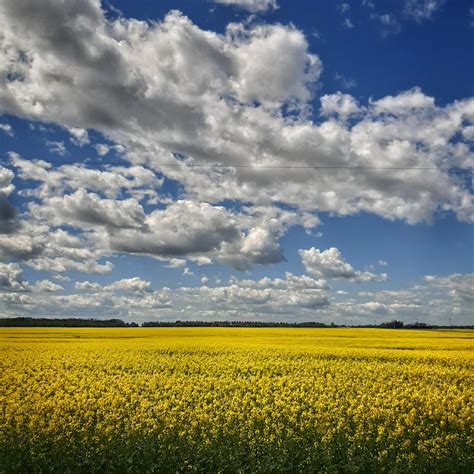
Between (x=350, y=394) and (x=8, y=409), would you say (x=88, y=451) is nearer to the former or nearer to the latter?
(x=8, y=409)

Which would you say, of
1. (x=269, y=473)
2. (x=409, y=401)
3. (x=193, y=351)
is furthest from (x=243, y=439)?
(x=193, y=351)

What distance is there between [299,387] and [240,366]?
513 cm

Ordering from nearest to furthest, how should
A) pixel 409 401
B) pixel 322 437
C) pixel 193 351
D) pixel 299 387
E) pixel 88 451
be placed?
pixel 88 451 → pixel 322 437 → pixel 409 401 → pixel 299 387 → pixel 193 351

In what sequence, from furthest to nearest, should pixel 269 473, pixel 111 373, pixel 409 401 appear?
pixel 111 373, pixel 409 401, pixel 269 473

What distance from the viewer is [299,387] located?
17047 mm

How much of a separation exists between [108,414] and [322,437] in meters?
5.90

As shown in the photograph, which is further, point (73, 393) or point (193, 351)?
point (193, 351)

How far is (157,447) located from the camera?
11148 mm

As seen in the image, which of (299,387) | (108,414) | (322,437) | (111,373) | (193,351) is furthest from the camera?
(193,351)

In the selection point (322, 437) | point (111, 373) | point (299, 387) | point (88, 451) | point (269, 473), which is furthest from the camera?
point (111, 373)

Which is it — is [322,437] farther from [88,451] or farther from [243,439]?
[88,451]

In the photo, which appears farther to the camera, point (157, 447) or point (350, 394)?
point (350, 394)

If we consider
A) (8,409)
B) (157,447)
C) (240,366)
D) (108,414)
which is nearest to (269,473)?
(157,447)

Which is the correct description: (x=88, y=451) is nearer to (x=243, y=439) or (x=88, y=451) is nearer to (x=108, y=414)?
(x=108, y=414)
